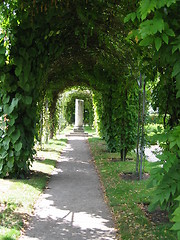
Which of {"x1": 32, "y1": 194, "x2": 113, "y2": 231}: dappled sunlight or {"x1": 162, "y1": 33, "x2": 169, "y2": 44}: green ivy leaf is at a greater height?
{"x1": 162, "y1": 33, "x2": 169, "y2": 44}: green ivy leaf

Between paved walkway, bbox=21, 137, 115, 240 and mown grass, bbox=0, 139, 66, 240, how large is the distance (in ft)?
0.43

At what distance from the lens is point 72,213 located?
4312 millimetres

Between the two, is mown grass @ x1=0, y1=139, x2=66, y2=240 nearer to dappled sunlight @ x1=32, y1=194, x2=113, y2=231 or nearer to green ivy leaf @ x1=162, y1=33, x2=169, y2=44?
dappled sunlight @ x1=32, y1=194, x2=113, y2=231

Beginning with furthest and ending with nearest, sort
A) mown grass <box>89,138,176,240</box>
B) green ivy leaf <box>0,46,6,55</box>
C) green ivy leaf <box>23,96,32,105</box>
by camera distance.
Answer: green ivy leaf <box>23,96,32,105</box> → green ivy leaf <box>0,46,6,55</box> → mown grass <box>89,138,176,240</box>

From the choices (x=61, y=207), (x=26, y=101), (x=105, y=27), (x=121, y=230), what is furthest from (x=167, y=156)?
(x=105, y=27)

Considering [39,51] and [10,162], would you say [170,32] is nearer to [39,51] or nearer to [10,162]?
[39,51]

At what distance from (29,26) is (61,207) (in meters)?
3.25

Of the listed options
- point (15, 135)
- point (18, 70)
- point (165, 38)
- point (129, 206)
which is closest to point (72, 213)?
point (129, 206)

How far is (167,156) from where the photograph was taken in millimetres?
2062

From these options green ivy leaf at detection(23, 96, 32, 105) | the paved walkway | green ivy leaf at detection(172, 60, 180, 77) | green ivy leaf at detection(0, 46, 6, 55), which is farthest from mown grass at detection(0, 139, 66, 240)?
green ivy leaf at detection(172, 60, 180, 77)

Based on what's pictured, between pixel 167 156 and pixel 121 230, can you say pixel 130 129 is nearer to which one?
pixel 121 230

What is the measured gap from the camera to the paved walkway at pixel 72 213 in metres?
3.57

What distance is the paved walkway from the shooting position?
3572 millimetres

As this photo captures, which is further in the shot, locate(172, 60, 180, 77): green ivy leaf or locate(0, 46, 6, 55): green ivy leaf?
locate(0, 46, 6, 55): green ivy leaf
